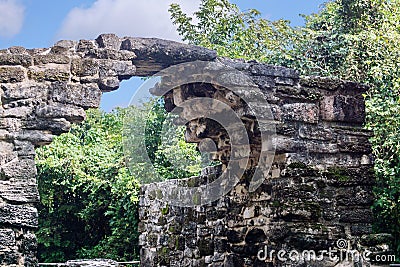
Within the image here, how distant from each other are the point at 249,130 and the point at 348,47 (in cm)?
443

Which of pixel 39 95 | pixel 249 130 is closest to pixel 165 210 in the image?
pixel 249 130

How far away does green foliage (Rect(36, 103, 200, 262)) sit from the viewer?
948 cm

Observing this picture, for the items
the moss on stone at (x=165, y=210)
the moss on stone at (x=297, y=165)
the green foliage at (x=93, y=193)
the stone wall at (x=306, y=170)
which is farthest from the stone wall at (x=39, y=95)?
the green foliage at (x=93, y=193)

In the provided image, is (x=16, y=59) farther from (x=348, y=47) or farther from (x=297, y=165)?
(x=348, y=47)

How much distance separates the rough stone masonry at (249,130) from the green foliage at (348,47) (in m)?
1.99

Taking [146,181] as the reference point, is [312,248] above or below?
below

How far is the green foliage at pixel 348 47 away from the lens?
6629 millimetres

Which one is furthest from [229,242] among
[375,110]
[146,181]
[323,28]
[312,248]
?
[323,28]

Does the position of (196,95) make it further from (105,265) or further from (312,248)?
(105,265)

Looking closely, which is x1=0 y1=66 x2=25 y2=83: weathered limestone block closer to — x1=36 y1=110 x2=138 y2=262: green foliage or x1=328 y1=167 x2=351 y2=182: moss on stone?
x1=328 y1=167 x2=351 y2=182: moss on stone

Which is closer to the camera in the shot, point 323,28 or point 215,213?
point 215,213

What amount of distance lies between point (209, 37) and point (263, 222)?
7.00 m

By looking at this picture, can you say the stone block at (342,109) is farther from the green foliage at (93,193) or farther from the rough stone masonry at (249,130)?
the green foliage at (93,193)

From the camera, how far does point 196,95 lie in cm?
459
